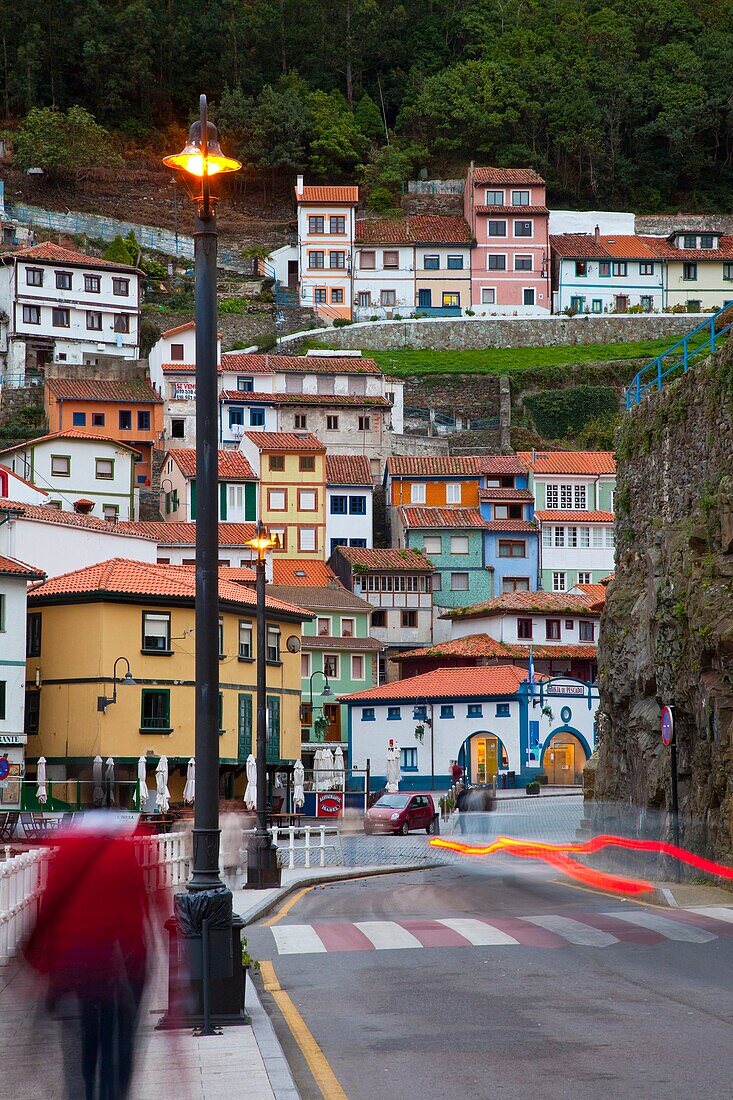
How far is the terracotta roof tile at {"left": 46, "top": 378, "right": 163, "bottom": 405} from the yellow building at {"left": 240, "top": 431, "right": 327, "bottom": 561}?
338 inches

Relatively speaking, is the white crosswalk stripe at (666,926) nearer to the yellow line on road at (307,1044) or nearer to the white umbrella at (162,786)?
the yellow line on road at (307,1044)

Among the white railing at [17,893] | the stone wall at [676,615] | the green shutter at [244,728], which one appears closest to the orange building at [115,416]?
the green shutter at [244,728]

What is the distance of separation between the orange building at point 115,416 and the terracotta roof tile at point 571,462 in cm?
2156

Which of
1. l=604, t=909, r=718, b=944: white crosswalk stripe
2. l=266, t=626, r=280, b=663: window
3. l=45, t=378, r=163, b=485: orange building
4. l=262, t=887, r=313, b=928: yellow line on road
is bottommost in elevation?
l=262, t=887, r=313, b=928: yellow line on road

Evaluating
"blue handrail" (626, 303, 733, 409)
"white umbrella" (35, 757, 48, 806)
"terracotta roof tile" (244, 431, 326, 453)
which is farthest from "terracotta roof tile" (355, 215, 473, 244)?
"white umbrella" (35, 757, 48, 806)

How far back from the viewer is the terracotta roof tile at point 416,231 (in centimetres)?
10812

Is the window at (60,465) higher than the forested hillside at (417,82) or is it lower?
lower

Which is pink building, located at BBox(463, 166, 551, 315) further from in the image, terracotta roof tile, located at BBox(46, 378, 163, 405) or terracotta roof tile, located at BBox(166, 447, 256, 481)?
terracotta roof tile, located at BBox(166, 447, 256, 481)

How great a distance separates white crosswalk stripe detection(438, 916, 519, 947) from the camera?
1660 centimetres

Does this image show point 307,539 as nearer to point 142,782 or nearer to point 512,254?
point 512,254

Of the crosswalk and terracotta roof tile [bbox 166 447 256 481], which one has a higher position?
terracotta roof tile [bbox 166 447 256 481]

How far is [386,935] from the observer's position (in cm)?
1736

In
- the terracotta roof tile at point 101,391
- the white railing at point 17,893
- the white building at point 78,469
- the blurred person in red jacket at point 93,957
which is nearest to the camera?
the blurred person in red jacket at point 93,957

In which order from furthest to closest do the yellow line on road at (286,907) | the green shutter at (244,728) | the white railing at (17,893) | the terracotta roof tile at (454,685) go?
the terracotta roof tile at (454,685)
the green shutter at (244,728)
the yellow line on road at (286,907)
the white railing at (17,893)
